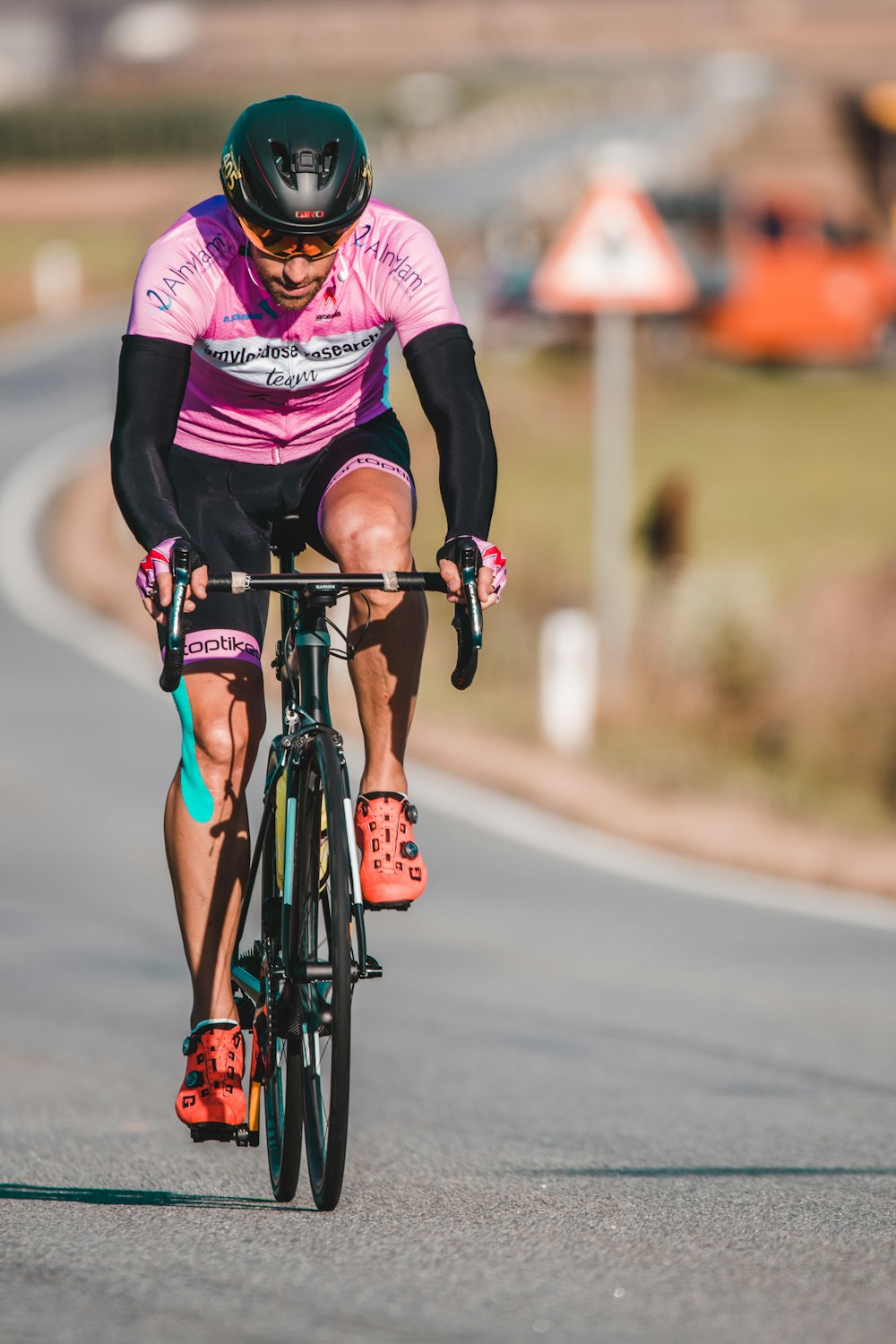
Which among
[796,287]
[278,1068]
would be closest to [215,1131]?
[278,1068]

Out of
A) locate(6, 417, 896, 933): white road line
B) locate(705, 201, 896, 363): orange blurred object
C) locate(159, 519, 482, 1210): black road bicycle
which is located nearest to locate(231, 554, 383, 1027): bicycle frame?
locate(159, 519, 482, 1210): black road bicycle

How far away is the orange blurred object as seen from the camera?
29.6 m

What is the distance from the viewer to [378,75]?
353 feet

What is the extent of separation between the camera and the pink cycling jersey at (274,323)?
15.3 feet

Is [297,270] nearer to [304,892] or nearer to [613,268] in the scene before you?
[304,892]

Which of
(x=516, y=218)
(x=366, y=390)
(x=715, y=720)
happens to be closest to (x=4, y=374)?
(x=516, y=218)

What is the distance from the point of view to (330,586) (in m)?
4.46

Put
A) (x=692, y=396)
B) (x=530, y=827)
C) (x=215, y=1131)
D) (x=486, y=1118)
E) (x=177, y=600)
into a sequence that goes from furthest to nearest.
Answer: (x=692, y=396) → (x=530, y=827) → (x=486, y=1118) → (x=215, y=1131) → (x=177, y=600)

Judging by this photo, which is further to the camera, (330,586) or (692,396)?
(692,396)

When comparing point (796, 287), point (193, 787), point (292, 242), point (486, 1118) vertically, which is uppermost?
point (796, 287)

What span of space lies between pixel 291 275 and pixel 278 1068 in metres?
1.80

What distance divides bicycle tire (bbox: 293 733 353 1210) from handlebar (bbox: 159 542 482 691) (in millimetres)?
366

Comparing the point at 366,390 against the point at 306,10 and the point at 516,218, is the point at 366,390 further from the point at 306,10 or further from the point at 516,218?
the point at 306,10

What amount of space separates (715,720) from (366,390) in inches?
460
